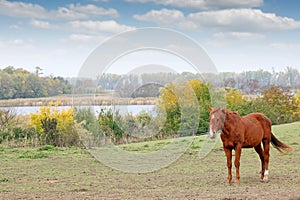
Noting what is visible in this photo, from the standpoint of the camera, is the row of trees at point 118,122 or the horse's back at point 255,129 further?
the row of trees at point 118,122

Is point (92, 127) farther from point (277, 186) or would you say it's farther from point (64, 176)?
point (277, 186)

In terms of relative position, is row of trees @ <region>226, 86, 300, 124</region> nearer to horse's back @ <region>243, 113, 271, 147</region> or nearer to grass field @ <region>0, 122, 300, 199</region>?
grass field @ <region>0, 122, 300, 199</region>

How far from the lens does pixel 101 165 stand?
1356 cm

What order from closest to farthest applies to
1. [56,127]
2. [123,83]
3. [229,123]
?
[229,123], [123,83], [56,127]

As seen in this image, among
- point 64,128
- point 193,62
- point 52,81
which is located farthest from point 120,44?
point 52,81

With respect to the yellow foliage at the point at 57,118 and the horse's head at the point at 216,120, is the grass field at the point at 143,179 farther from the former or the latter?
the yellow foliage at the point at 57,118

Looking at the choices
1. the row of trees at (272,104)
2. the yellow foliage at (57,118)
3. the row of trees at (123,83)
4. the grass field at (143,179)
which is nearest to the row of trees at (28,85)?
the row of trees at (123,83)

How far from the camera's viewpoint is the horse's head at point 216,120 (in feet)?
28.9

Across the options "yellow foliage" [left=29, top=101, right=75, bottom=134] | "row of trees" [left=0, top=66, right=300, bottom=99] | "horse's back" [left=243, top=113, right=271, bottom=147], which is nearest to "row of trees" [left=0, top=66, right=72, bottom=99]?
"row of trees" [left=0, top=66, right=300, bottom=99]

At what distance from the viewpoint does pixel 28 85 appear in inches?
2127

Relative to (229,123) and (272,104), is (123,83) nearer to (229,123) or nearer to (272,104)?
(229,123)

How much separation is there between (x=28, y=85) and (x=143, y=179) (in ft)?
150

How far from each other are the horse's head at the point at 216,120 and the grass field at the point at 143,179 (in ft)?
3.74

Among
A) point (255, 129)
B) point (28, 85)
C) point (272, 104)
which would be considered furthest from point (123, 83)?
point (28, 85)
